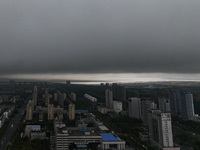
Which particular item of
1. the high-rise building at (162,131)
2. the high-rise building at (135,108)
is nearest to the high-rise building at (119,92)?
the high-rise building at (135,108)

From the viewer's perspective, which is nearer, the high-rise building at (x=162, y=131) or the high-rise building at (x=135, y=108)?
the high-rise building at (x=162, y=131)

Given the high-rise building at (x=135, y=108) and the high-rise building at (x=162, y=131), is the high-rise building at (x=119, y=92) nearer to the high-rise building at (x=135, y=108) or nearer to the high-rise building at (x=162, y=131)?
the high-rise building at (x=135, y=108)

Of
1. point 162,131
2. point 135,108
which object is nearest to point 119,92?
point 135,108

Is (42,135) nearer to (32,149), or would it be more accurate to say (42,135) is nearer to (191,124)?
(32,149)

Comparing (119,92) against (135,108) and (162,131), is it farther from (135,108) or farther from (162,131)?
(162,131)

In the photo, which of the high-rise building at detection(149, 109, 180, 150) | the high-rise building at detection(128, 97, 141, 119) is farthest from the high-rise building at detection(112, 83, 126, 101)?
the high-rise building at detection(149, 109, 180, 150)

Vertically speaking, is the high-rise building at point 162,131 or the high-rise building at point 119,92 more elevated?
the high-rise building at point 119,92

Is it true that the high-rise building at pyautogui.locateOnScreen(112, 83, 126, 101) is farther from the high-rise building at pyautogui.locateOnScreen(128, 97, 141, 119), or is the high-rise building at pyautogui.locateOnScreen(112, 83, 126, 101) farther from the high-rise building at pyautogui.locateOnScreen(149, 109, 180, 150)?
the high-rise building at pyautogui.locateOnScreen(149, 109, 180, 150)

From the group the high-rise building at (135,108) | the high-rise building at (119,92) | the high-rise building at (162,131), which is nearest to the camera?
the high-rise building at (162,131)
